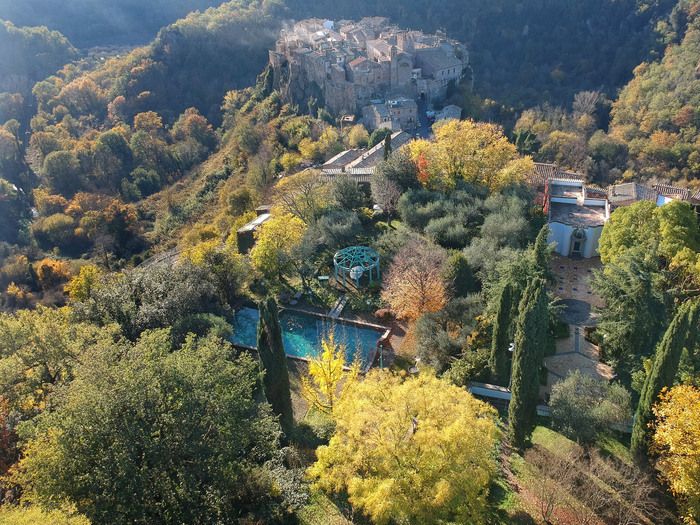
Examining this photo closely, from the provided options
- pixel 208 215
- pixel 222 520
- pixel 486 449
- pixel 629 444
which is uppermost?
pixel 486 449

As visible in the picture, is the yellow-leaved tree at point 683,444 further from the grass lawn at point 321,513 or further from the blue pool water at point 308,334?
the blue pool water at point 308,334

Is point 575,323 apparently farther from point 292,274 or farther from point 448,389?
point 292,274

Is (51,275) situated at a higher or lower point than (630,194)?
lower

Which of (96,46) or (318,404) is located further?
(96,46)

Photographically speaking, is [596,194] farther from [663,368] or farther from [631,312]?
[663,368]

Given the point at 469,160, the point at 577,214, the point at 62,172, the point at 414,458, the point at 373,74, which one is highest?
the point at 414,458

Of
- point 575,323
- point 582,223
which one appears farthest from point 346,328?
point 582,223

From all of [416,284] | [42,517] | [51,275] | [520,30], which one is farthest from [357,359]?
[520,30]

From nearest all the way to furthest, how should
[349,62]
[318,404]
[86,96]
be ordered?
[318,404] → [349,62] → [86,96]

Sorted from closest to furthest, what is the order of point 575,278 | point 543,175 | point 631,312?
point 631,312, point 575,278, point 543,175
